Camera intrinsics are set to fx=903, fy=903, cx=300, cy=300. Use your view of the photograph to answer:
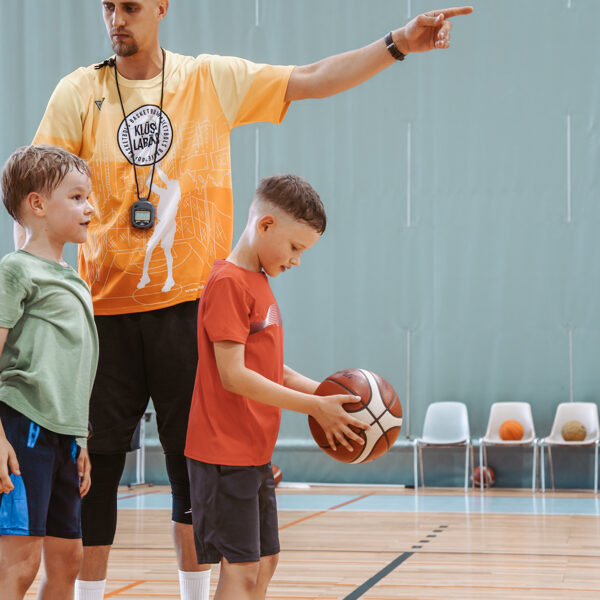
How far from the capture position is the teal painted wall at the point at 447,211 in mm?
8844

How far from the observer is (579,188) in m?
8.88

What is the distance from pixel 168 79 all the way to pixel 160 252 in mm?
512

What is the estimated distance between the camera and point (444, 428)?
870 cm

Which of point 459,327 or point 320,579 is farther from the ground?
point 459,327

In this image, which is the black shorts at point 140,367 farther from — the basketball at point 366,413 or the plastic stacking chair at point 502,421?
the plastic stacking chair at point 502,421

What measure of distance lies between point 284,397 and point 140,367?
62cm

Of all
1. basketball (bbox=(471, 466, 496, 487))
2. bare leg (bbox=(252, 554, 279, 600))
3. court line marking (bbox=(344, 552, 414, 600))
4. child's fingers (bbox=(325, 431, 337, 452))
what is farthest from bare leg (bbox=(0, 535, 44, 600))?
basketball (bbox=(471, 466, 496, 487))

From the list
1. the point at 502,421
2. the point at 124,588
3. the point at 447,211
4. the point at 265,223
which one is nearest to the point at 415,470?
the point at 502,421

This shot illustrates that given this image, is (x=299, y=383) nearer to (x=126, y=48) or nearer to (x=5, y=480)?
(x=5, y=480)

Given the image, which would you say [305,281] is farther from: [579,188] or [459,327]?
[579,188]

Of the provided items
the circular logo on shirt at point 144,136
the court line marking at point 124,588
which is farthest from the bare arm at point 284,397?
the court line marking at point 124,588

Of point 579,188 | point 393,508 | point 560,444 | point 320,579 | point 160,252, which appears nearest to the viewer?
point 160,252

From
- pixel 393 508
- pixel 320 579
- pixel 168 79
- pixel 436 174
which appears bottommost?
pixel 393 508

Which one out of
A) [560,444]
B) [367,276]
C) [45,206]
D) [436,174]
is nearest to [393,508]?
[560,444]
